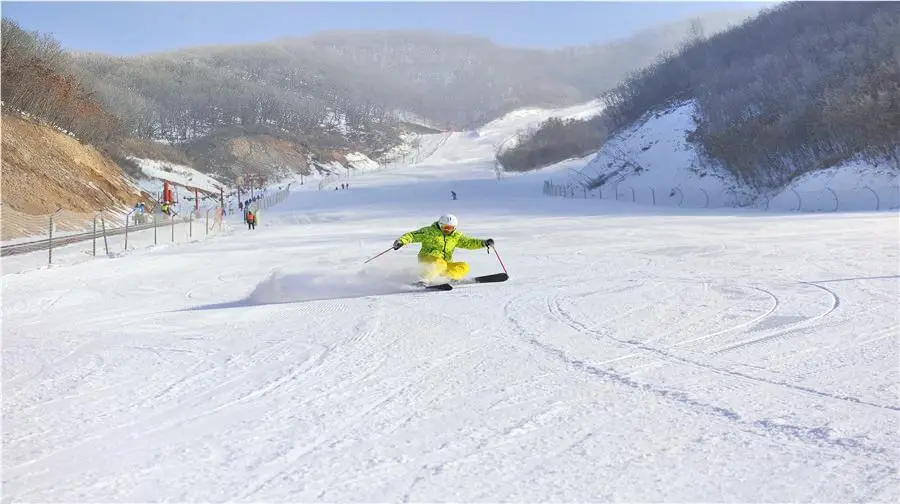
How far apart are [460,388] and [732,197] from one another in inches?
1832

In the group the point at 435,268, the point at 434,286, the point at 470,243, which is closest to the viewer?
the point at 434,286

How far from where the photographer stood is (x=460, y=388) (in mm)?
5984

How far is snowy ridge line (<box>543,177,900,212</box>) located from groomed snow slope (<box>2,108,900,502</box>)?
80.1ft

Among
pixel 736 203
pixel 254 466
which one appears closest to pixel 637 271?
pixel 254 466

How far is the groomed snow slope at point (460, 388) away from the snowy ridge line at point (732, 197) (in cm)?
2442

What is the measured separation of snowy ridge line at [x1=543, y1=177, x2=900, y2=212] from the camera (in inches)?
1366

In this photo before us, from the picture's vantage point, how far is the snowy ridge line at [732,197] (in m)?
34.7

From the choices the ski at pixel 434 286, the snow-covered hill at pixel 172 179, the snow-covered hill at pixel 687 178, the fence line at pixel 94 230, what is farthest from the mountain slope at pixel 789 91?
the snow-covered hill at pixel 172 179

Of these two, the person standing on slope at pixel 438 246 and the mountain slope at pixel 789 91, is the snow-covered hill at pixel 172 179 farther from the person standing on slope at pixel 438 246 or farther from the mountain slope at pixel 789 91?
the person standing on slope at pixel 438 246

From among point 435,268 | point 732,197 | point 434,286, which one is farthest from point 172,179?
point 434,286

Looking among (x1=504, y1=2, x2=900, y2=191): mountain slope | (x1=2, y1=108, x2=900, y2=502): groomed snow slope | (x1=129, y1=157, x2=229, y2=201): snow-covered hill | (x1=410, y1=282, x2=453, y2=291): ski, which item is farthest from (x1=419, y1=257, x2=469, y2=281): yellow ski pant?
(x1=129, y1=157, x2=229, y2=201): snow-covered hill

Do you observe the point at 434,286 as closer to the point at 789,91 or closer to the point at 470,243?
the point at 470,243

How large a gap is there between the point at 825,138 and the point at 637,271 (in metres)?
37.3

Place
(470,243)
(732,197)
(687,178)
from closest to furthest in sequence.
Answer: (470,243), (732,197), (687,178)
